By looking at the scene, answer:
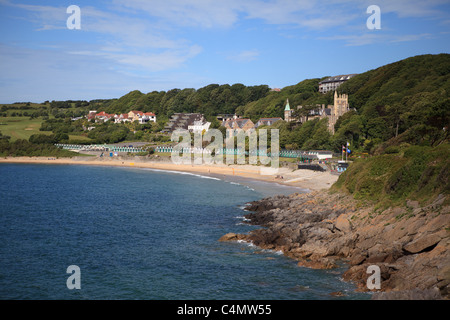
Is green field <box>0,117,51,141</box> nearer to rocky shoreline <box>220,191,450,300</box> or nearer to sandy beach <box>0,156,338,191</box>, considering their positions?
sandy beach <box>0,156,338,191</box>

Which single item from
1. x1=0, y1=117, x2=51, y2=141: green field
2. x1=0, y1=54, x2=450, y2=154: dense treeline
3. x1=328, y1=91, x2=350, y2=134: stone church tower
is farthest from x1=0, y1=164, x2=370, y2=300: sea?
x1=0, y1=117, x2=51, y2=141: green field

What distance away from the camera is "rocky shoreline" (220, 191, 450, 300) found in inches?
791

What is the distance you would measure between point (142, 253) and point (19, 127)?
14927cm

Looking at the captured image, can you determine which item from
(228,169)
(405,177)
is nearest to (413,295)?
(405,177)

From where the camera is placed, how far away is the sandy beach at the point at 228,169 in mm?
63259

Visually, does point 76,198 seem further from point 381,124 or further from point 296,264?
point 381,124

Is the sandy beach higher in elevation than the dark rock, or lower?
higher

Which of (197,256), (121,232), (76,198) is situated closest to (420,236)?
(197,256)

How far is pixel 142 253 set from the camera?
30406mm

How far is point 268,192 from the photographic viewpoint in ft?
188

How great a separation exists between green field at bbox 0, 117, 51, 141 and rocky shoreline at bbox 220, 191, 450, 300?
411 feet

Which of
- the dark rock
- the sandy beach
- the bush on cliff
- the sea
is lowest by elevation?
the sea

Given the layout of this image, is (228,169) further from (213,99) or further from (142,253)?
(213,99)

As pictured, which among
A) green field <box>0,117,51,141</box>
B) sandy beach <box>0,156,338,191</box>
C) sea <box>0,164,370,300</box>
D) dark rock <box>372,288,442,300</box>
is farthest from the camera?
green field <box>0,117,51,141</box>
